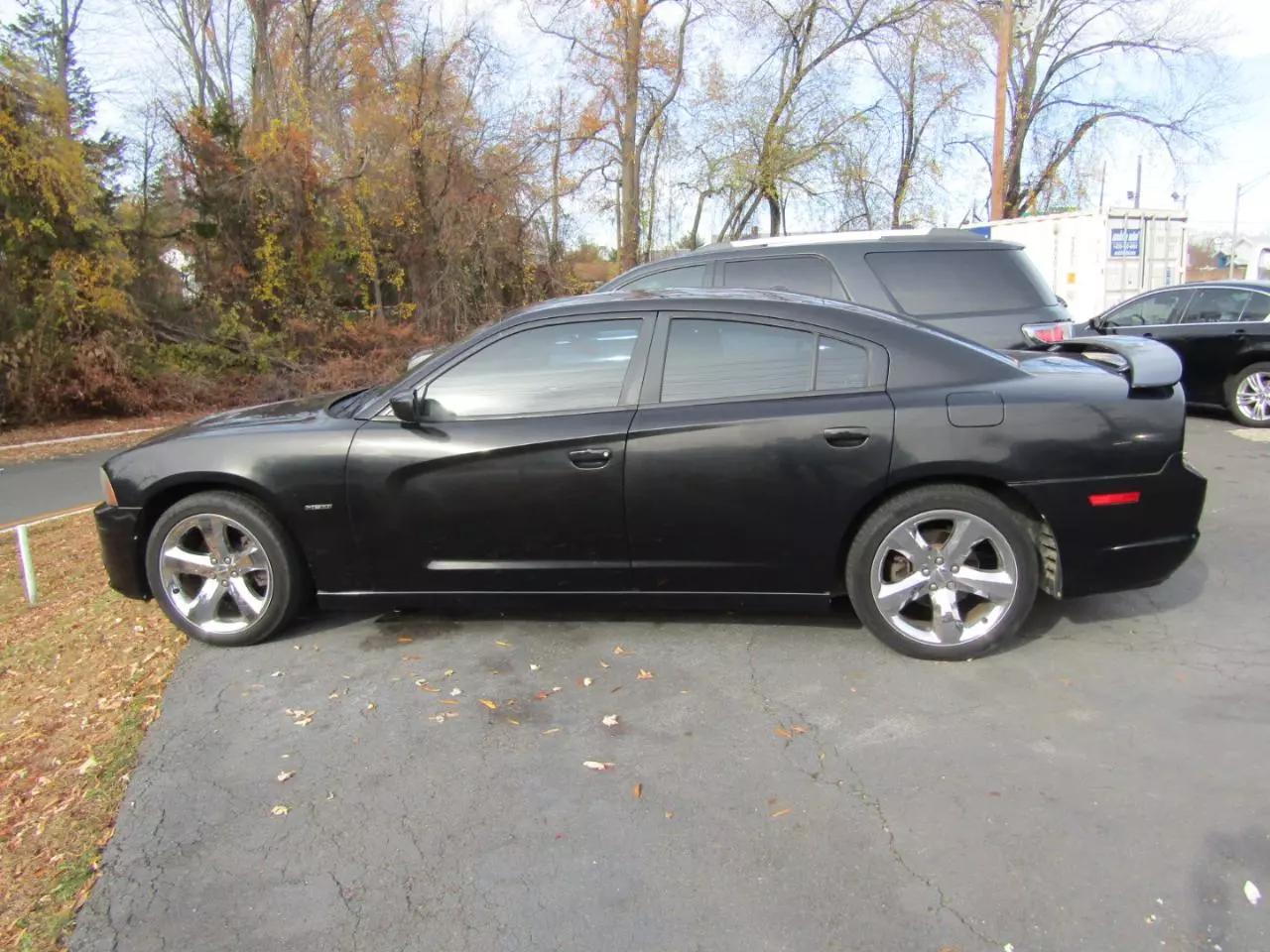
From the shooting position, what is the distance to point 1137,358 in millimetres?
3836

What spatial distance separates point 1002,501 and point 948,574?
398mm

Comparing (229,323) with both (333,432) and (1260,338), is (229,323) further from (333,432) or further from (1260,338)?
(1260,338)

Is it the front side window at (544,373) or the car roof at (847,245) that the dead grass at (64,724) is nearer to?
the front side window at (544,373)

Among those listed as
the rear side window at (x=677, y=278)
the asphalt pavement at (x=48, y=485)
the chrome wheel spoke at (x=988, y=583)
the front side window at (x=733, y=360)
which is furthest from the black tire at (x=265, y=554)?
the asphalt pavement at (x=48, y=485)

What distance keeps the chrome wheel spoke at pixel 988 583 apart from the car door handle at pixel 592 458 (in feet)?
5.12

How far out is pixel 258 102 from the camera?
16.1 meters

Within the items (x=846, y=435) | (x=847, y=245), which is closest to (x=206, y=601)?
(x=846, y=435)

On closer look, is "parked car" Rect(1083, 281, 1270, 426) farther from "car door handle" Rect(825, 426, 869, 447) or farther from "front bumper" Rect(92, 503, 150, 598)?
"front bumper" Rect(92, 503, 150, 598)

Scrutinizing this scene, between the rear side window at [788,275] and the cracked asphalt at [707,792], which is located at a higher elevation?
the rear side window at [788,275]

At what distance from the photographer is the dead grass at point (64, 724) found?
2.57m

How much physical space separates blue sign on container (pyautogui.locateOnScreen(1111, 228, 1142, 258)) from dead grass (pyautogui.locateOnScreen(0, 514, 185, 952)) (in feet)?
47.9

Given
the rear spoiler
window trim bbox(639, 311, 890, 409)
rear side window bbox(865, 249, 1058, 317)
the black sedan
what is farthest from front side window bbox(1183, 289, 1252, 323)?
window trim bbox(639, 311, 890, 409)

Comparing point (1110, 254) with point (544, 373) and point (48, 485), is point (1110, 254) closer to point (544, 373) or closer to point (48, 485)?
point (544, 373)

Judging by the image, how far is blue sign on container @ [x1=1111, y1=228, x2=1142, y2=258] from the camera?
14.1m
